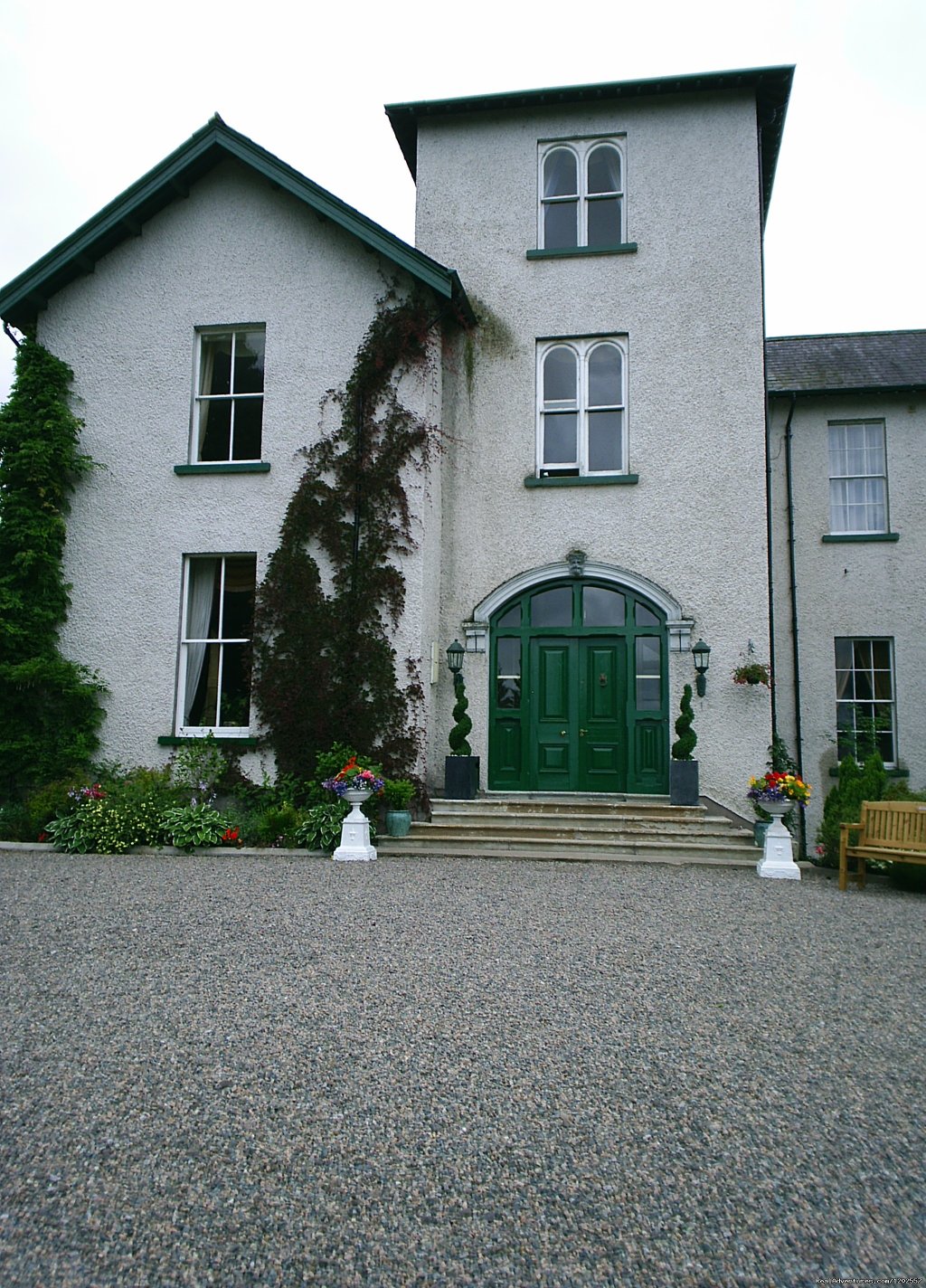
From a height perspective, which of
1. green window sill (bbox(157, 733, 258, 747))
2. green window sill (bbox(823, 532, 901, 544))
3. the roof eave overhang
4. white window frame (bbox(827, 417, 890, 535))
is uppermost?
the roof eave overhang

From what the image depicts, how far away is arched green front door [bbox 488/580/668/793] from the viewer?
456 inches

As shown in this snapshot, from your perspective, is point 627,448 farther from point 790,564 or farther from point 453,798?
point 453,798

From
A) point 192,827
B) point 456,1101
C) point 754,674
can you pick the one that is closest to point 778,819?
point 754,674

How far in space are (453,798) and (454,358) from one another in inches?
238

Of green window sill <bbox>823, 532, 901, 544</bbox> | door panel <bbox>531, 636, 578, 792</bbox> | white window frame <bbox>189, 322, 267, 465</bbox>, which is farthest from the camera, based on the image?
green window sill <bbox>823, 532, 901, 544</bbox>

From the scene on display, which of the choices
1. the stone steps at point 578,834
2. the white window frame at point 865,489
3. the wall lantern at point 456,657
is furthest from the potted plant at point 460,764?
the white window frame at point 865,489

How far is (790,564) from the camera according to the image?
1362 cm

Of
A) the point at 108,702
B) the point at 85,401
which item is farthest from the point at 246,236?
the point at 108,702

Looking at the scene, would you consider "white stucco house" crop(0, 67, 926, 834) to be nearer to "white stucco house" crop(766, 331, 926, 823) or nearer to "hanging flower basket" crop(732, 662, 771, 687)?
"hanging flower basket" crop(732, 662, 771, 687)

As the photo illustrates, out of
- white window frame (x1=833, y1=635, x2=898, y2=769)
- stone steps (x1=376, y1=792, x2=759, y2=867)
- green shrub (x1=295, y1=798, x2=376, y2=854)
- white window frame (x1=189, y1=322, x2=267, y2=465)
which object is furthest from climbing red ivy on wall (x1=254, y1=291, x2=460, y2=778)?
white window frame (x1=833, y1=635, x2=898, y2=769)

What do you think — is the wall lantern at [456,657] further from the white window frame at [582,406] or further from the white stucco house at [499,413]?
the white window frame at [582,406]

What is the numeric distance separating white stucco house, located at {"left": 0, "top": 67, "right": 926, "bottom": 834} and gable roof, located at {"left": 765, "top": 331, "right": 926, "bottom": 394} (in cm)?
264

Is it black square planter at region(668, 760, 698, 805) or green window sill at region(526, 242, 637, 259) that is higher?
green window sill at region(526, 242, 637, 259)

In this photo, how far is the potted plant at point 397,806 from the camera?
33.7 feet
